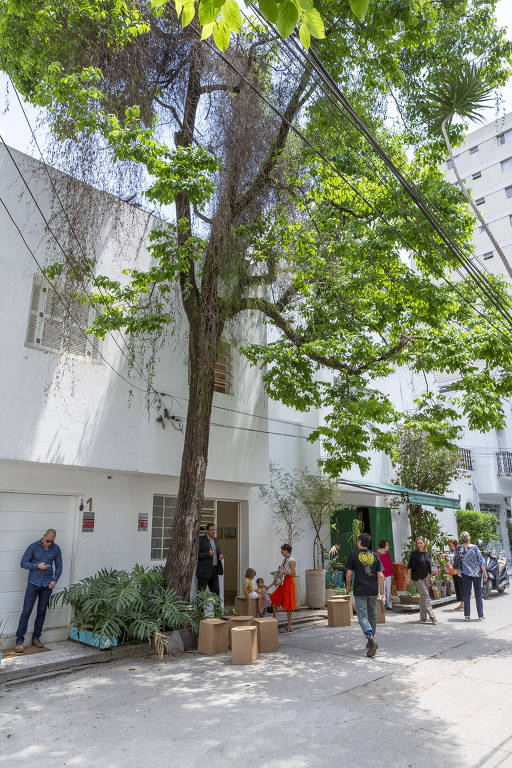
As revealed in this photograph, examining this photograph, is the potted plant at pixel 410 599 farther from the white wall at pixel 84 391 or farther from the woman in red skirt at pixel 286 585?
the white wall at pixel 84 391

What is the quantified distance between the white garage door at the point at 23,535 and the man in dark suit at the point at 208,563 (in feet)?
7.74

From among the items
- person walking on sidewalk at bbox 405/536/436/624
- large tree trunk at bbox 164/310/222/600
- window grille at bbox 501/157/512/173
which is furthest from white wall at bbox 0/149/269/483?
window grille at bbox 501/157/512/173

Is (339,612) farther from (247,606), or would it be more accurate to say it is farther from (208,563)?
(208,563)

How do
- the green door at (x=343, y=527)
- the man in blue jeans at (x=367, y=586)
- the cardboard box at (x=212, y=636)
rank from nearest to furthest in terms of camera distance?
the man in blue jeans at (x=367, y=586), the cardboard box at (x=212, y=636), the green door at (x=343, y=527)

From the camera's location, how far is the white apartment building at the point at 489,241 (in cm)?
2505

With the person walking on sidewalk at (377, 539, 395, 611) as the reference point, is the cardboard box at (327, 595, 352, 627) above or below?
below

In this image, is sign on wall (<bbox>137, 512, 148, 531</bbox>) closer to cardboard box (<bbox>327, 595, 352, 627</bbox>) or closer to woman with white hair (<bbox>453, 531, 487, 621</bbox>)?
cardboard box (<bbox>327, 595, 352, 627</bbox>)

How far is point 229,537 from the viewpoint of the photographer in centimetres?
1298

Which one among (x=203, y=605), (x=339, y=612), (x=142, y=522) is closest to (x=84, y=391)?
(x=142, y=522)

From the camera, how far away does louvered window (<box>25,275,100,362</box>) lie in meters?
8.84

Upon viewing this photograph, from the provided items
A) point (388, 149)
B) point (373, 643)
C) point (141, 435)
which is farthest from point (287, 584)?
point (388, 149)

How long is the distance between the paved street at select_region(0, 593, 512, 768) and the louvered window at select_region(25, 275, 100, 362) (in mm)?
4975

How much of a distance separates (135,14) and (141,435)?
686cm

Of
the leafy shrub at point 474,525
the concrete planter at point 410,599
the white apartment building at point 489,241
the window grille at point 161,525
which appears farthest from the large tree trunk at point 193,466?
the white apartment building at point 489,241
